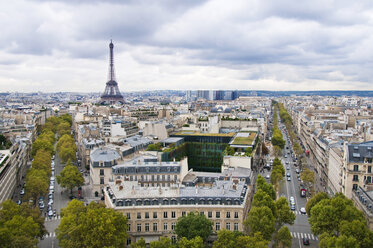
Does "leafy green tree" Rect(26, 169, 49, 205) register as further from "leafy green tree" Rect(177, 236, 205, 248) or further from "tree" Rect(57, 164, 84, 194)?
"leafy green tree" Rect(177, 236, 205, 248)

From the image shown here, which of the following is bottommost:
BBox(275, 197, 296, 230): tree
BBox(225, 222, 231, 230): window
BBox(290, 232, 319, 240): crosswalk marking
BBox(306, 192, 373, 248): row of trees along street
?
BBox(290, 232, 319, 240): crosswalk marking

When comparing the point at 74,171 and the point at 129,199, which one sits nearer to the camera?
the point at 129,199

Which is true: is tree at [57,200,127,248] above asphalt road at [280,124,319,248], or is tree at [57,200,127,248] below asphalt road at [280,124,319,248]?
A: above

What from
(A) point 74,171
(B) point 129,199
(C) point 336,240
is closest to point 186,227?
(B) point 129,199

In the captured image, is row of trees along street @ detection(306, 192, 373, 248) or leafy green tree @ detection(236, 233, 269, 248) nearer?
row of trees along street @ detection(306, 192, 373, 248)

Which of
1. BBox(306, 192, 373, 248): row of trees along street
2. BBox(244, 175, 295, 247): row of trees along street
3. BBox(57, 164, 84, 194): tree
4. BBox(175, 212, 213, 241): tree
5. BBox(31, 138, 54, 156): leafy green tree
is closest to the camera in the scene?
BBox(306, 192, 373, 248): row of trees along street

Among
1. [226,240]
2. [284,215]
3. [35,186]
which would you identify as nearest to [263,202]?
[284,215]

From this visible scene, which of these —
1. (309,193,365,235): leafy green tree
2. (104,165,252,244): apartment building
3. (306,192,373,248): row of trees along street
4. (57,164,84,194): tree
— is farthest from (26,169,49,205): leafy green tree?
(309,193,365,235): leafy green tree

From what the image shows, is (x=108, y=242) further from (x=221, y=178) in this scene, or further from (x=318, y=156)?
(x=318, y=156)
